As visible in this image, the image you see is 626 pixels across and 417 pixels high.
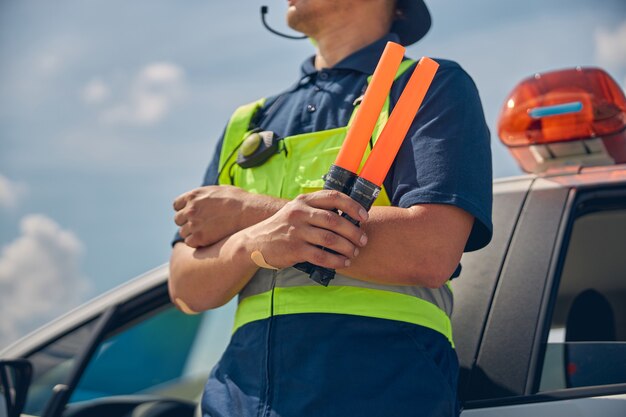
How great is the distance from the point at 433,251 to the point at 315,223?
0.26 meters

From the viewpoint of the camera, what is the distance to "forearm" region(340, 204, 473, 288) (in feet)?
5.53

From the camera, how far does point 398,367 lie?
1.68 metres

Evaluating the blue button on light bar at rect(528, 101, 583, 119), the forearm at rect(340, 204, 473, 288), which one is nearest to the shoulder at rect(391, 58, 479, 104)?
the forearm at rect(340, 204, 473, 288)

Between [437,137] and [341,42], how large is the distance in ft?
1.93

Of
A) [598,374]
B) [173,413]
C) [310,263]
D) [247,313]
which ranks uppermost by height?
[310,263]

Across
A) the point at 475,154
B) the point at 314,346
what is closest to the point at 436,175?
the point at 475,154

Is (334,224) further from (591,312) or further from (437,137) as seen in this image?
(591,312)

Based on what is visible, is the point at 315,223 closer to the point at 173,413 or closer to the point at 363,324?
the point at 363,324

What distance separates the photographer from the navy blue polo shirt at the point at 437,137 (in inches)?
68.4

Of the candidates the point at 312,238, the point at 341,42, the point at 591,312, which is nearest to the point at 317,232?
the point at 312,238

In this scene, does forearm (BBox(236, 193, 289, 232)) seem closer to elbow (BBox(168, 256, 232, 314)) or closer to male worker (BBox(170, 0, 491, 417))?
male worker (BBox(170, 0, 491, 417))

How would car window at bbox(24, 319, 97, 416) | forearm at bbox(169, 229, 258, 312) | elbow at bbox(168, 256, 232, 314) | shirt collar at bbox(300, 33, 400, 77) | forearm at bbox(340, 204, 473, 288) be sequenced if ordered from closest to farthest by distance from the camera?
forearm at bbox(340, 204, 473, 288), forearm at bbox(169, 229, 258, 312), elbow at bbox(168, 256, 232, 314), shirt collar at bbox(300, 33, 400, 77), car window at bbox(24, 319, 97, 416)

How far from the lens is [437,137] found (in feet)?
5.89

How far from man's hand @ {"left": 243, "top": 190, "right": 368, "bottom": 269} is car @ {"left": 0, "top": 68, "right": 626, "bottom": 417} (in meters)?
0.58
